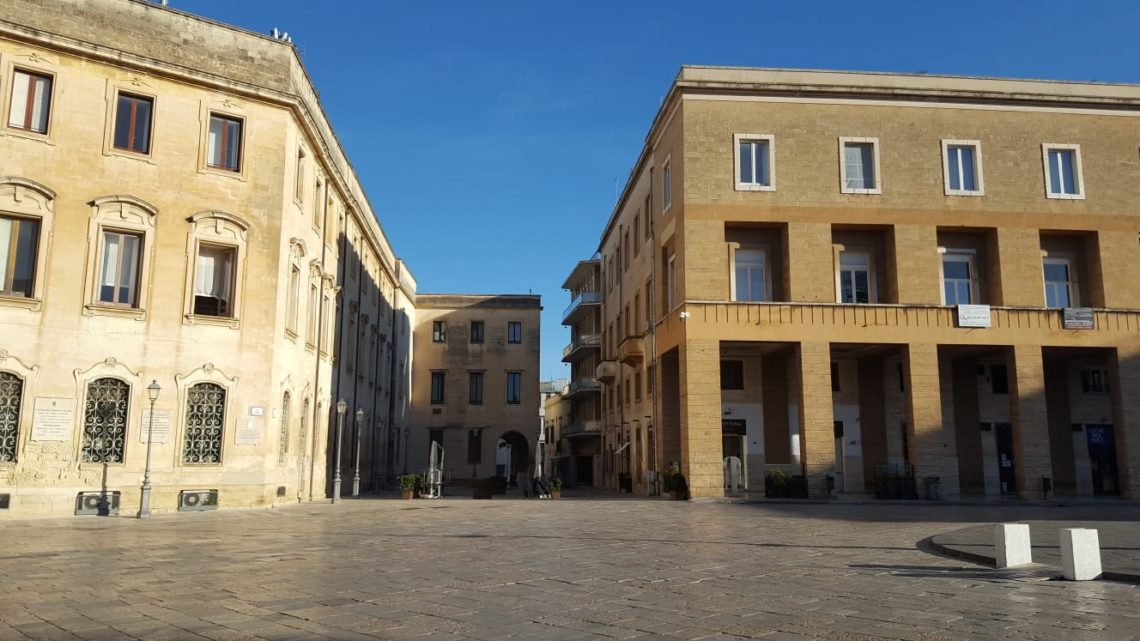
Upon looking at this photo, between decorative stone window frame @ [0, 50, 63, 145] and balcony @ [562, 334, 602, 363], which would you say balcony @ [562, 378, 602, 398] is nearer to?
balcony @ [562, 334, 602, 363]

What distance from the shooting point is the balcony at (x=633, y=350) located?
36.5m

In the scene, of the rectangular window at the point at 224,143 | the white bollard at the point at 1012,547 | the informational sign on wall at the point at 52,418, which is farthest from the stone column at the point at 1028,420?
the informational sign on wall at the point at 52,418

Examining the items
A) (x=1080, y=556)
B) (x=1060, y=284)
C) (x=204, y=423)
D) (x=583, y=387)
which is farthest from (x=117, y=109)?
(x=583, y=387)

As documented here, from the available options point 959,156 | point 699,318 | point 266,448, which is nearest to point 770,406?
point 699,318

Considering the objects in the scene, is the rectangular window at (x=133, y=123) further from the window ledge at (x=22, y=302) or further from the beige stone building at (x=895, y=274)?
the beige stone building at (x=895, y=274)

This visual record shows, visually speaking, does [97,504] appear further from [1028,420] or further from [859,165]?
[1028,420]

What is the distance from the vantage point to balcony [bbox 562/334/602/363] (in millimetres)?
54594

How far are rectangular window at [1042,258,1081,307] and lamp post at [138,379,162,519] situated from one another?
94.4 feet

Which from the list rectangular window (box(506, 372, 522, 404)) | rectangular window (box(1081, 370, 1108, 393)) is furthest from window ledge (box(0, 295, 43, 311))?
rectangular window (box(506, 372, 522, 404))

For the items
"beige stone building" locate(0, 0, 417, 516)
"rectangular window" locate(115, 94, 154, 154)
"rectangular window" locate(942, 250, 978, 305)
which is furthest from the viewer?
"rectangular window" locate(942, 250, 978, 305)

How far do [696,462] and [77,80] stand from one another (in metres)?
19.9

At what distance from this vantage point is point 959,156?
2992 cm

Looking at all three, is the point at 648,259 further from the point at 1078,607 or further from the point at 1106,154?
the point at 1078,607

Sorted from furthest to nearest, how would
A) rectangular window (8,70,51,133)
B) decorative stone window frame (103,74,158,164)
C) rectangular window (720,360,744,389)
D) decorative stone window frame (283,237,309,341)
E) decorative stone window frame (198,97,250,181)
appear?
1. rectangular window (720,360,744,389)
2. decorative stone window frame (283,237,309,341)
3. decorative stone window frame (198,97,250,181)
4. decorative stone window frame (103,74,158,164)
5. rectangular window (8,70,51,133)
